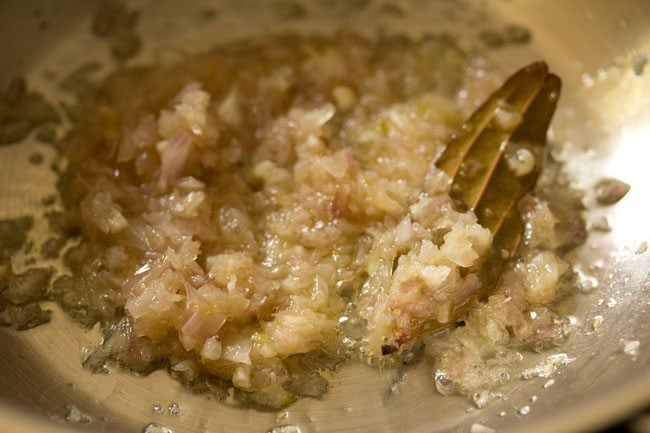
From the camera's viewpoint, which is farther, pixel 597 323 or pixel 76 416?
pixel 597 323

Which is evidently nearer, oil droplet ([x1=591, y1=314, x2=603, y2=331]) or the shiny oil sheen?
the shiny oil sheen

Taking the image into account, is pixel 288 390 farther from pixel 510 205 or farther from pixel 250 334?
pixel 510 205

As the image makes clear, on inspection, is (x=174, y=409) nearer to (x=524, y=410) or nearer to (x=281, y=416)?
(x=281, y=416)

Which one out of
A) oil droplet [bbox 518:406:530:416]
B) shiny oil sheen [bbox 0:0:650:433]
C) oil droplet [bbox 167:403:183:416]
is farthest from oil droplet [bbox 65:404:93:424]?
oil droplet [bbox 518:406:530:416]

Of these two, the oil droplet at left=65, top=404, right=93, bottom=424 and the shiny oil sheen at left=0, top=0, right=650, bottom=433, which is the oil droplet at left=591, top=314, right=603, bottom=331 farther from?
the oil droplet at left=65, top=404, right=93, bottom=424

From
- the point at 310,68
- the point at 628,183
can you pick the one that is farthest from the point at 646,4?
the point at 310,68

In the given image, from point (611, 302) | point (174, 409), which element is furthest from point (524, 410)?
point (174, 409)

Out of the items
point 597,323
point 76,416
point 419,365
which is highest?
point 597,323

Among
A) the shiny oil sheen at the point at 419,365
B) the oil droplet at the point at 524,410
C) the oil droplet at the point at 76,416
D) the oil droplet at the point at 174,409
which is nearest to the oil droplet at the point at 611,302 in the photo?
the shiny oil sheen at the point at 419,365

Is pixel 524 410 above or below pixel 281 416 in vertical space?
above
